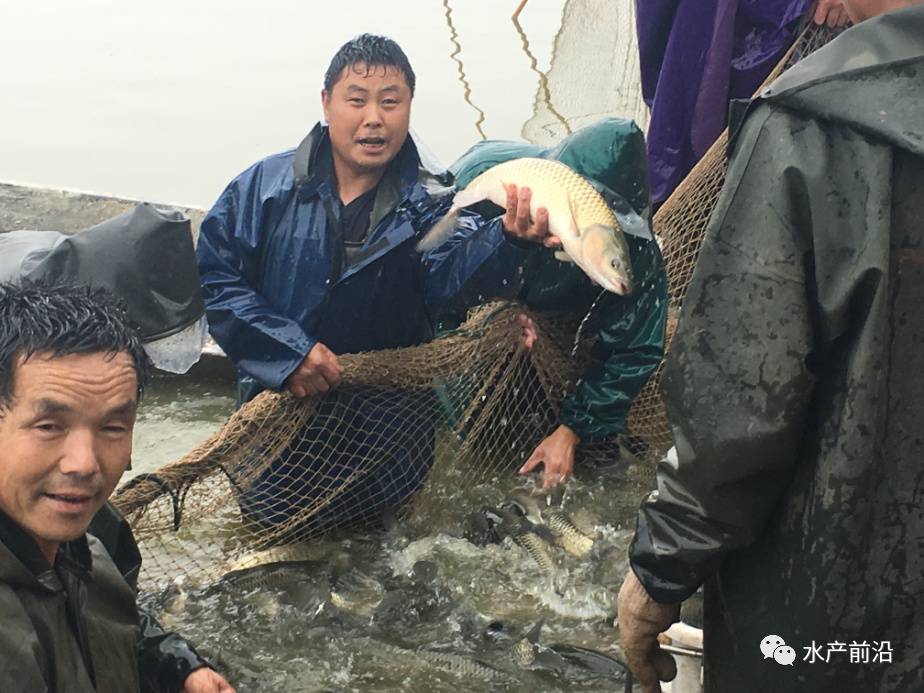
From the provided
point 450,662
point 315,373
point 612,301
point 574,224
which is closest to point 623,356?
point 612,301

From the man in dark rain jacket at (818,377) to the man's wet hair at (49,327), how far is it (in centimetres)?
123

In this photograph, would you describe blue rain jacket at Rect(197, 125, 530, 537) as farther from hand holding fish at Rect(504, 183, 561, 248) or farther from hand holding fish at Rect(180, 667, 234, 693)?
hand holding fish at Rect(180, 667, 234, 693)

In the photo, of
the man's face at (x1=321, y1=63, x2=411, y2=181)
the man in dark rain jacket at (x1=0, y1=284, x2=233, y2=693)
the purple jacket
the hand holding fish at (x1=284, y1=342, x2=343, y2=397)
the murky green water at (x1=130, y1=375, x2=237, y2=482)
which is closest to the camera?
the man in dark rain jacket at (x1=0, y1=284, x2=233, y2=693)

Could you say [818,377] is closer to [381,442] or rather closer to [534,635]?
[534,635]

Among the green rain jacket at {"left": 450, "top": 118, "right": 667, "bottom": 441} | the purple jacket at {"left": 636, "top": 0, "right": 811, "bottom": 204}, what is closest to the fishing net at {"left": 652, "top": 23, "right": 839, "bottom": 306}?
the purple jacket at {"left": 636, "top": 0, "right": 811, "bottom": 204}

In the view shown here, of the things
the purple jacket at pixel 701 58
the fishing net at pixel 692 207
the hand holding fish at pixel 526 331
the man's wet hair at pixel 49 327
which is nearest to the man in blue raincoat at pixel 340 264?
the hand holding fish at pixel 526 331

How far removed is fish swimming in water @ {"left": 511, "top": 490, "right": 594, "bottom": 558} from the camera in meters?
4.68

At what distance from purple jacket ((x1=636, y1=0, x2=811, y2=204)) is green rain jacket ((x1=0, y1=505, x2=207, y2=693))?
169 inches

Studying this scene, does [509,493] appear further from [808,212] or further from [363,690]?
[808,212]

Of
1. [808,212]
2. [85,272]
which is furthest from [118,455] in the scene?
[808,212]

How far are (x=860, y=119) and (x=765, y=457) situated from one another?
2.04 feet

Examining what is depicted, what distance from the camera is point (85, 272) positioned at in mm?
3471

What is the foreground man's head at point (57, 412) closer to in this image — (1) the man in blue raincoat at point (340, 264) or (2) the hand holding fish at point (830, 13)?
(1) the man in blue raincoat at point (340, 264)

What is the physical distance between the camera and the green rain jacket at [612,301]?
16.2 ft
